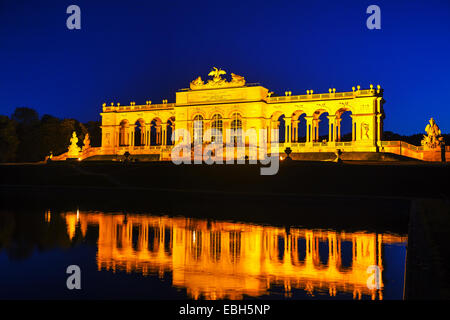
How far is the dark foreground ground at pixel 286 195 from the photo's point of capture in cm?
1494

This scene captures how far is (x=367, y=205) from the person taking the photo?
95.3 feet

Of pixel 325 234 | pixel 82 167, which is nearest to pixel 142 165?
pixel 82 167

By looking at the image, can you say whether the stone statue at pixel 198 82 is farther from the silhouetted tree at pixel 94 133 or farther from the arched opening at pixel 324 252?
the arched opening at pixel 324 252

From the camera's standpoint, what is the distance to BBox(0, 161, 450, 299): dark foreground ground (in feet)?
49.0

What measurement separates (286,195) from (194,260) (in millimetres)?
23014

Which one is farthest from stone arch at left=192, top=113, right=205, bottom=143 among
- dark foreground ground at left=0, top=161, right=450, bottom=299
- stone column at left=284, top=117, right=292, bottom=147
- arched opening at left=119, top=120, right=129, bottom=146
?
dark foreground ground at left=0, top=161, right=450, bottom=299

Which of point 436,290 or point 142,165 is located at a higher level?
point 142,165

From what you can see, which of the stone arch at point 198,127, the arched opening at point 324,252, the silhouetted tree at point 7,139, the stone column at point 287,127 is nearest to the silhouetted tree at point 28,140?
the silhouetted tree at point 7,139

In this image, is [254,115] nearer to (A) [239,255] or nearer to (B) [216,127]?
(B) [216,127]

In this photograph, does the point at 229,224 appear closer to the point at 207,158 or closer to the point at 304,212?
the point at 304,212

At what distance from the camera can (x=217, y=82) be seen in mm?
73250

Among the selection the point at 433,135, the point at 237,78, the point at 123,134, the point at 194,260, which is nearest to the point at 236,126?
the point at 237,78

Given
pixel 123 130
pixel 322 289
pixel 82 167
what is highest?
pixel 123 130

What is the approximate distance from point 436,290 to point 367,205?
849 inches
